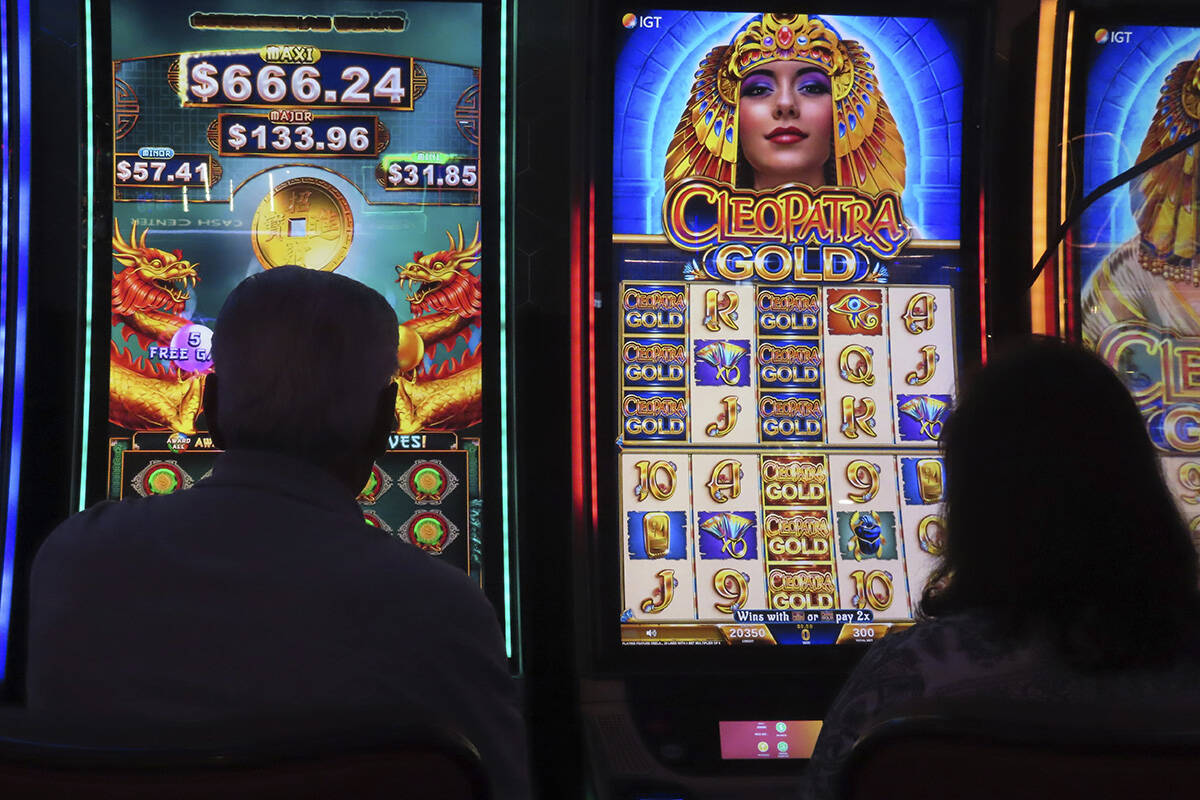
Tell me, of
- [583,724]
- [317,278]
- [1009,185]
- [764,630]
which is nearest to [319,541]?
[317,278]

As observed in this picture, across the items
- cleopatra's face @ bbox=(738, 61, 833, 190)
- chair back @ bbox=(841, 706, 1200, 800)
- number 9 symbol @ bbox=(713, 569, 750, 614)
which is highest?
cleopatra's face @ bbox=(738, 61, 833, 190)

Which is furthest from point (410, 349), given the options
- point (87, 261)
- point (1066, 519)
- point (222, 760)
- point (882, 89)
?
point (222, 760)

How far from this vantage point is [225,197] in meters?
2.47

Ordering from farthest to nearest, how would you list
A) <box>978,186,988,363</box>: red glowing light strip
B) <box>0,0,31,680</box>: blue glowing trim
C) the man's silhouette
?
<box>978,186,988,363</box>: red glowing light strip < <box>0,0,31,680</box>: blue glowing trim < the man's silhouette

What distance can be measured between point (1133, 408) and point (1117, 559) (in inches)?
8.4

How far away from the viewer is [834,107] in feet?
8.49

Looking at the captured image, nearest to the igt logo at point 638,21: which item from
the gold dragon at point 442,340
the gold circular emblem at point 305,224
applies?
the gold dragon at point 442,340

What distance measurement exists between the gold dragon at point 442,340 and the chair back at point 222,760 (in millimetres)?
1541

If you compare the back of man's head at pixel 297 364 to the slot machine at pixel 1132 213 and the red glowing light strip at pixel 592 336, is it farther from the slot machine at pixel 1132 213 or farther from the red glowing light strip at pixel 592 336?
the slot machine at pixel 1132 213

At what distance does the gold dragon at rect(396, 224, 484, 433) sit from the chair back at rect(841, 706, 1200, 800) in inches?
62.2

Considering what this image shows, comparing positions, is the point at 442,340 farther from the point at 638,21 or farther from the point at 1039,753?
the point at 1039,753

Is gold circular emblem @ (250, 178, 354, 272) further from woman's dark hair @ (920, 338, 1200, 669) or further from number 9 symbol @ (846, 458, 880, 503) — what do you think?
woman's dark hair @ (920, 338, 1200, 669)

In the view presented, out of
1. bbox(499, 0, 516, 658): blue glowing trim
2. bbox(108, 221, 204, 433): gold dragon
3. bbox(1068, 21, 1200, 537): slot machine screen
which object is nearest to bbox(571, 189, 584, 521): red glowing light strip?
bbox(499, 0, 516, 658): blue glowing trim

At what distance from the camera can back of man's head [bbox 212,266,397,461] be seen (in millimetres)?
1511
